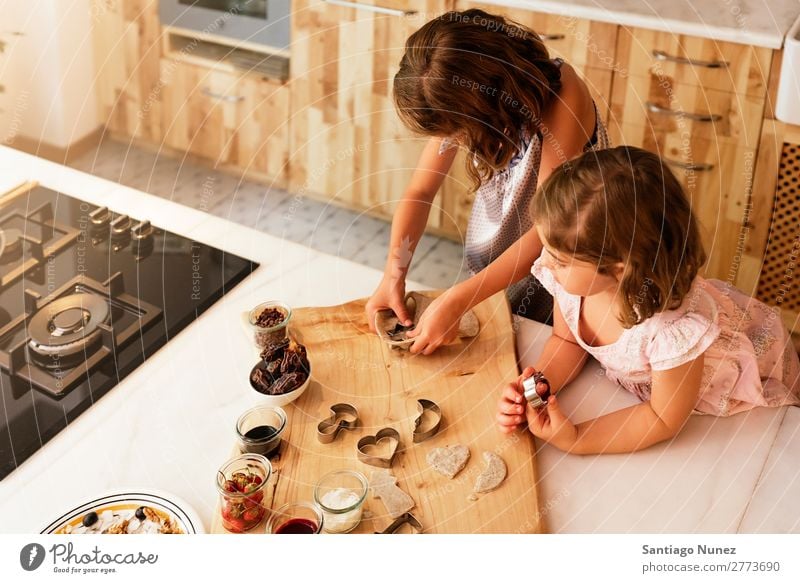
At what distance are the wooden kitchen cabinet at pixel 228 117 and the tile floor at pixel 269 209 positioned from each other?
6 cm

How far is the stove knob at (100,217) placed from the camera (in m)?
1.32

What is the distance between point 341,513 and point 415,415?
189 mm

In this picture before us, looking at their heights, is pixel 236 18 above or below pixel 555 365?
above

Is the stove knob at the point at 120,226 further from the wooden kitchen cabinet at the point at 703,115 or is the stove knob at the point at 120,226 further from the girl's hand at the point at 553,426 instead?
the wooden kitchen cabinet at the point at 703,115

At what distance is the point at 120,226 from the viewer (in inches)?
51.7

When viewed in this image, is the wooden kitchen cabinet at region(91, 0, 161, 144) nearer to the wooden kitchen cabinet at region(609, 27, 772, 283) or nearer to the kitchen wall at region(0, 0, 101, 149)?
the kitchen wall at region(0, 0, 101, 149)

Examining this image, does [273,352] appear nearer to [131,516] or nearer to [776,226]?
[131,516]

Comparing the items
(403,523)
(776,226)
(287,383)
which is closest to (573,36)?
(776,226)

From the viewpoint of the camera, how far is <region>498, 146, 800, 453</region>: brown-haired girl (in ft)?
3.22

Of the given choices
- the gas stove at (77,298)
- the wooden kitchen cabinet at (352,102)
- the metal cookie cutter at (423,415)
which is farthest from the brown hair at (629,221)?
the wooden kitchen cabinet at (352,102)

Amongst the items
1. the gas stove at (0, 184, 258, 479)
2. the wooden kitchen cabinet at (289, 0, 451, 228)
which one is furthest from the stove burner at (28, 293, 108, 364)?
the wooden kitchen cabinet at (289, 0, 451, 228)

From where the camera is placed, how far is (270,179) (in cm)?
245

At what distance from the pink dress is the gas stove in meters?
0.50
